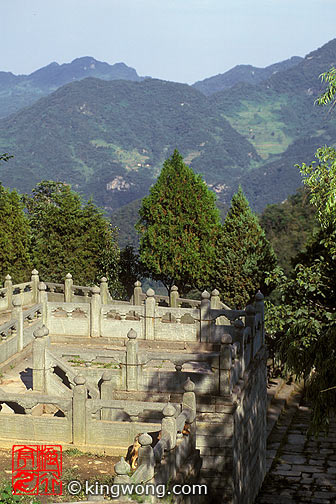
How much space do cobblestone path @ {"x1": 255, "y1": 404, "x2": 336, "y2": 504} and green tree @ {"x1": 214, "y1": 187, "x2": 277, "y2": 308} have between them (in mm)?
6709

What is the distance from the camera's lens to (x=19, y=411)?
14.1m

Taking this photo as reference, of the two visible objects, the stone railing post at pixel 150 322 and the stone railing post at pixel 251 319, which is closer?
the stone railing post at pixel 251 319

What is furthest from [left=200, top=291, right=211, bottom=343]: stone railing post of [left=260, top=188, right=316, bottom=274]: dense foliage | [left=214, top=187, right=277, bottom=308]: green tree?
[left=260, top=188, right=316, bottom=274]: dense foliage

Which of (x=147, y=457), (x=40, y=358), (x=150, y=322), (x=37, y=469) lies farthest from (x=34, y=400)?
(x=150, y=322)

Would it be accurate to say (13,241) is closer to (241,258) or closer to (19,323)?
(241,258)

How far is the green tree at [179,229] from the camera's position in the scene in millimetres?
30031

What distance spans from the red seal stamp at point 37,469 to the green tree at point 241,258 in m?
18.0

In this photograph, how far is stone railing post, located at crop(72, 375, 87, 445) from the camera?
11.6 meters

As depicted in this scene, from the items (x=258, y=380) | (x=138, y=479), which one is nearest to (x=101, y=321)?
(x=258, y=380)

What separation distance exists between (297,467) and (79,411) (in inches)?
396

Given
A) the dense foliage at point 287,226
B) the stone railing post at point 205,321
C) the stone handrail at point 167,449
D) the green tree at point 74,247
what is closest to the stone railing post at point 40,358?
the stone handrail at point 167,449

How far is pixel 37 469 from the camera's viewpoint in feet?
35.5

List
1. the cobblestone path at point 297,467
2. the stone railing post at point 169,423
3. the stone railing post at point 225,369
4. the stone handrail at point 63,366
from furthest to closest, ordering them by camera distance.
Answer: the cobblestone path at point 297,467 → the stone handrail at point 63,366 → the stone railing post at point 225,369 → the stone railing post at point 169,423

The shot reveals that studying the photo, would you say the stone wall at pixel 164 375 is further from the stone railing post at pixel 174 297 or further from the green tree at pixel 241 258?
the green tree at pixel 241 258
